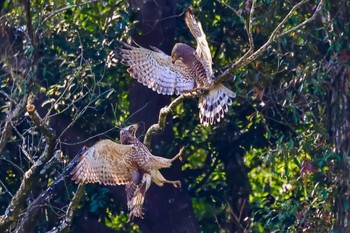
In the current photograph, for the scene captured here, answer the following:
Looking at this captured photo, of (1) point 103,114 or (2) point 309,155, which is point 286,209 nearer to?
(2) point 309,155

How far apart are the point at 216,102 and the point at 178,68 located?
22.4 inches

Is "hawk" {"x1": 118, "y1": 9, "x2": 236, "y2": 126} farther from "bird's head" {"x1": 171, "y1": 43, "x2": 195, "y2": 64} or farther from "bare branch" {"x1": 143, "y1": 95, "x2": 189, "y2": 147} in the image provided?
"bare branch" {"x1": 143, "y1": 95, "x2": 189, "y2": 147}

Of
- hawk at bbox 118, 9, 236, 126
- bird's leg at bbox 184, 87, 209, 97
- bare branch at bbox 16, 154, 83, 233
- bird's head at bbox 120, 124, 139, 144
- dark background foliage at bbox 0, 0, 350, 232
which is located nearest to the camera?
bare branch at bbox 16, 154, 83, 233

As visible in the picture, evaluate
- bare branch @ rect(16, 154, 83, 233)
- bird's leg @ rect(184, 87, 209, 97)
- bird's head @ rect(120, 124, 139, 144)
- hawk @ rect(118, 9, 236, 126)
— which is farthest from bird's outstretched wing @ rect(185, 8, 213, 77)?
bare branch @ rect(16, 154, 83, 233)

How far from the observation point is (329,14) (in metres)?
7.70

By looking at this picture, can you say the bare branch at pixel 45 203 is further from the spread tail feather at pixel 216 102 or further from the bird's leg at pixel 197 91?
the spread tail feather at pixel 216 102

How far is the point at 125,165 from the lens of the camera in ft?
21.4

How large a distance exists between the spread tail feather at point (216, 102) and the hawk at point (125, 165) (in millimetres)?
703

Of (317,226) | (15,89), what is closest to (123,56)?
(15,89)

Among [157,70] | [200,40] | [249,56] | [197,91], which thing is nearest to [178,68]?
[157,70]

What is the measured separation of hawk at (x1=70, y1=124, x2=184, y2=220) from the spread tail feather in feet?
2.31

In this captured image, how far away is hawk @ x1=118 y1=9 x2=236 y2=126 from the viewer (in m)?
7.28

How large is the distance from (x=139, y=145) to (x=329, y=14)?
1.90 metres

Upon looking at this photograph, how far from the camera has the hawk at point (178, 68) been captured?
23.9ft
